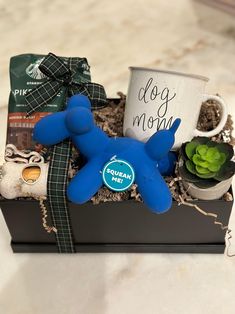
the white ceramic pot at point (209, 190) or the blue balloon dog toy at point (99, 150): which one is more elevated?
the blue balloon dog toy at point (99, 150)

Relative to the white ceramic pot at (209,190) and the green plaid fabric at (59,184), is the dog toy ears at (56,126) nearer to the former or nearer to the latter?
the green plaid fabric at (59,184)

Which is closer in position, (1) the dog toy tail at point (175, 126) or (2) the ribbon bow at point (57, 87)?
(1) the dog toy tail at point (175, 126)

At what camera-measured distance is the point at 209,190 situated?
21.1 inches

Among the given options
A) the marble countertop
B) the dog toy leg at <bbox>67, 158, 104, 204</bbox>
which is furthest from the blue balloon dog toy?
the marble countertop

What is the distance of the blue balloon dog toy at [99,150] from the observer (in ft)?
1.65

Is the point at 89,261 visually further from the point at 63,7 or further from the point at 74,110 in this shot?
the point at 63,7

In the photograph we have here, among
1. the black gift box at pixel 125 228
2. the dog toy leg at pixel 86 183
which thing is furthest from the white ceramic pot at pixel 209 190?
the dog toy leg at pixel 86 183

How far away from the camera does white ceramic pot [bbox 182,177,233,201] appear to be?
534 millimetres

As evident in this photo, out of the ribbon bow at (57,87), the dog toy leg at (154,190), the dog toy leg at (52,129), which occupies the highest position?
the ribbon bow at (57,87)

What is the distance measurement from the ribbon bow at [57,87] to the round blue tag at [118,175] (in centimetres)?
15

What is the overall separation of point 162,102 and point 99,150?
0.33ft

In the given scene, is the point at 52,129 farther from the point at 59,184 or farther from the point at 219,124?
the point at 219,124

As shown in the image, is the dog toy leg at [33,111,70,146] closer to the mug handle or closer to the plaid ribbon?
the plaid ribbon

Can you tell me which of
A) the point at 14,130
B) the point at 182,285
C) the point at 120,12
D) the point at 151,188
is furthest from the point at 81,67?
the point at 120,12
